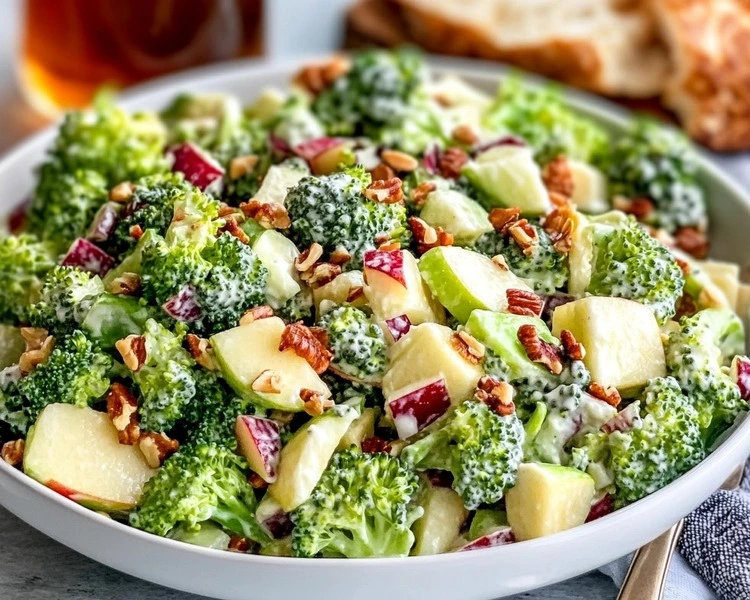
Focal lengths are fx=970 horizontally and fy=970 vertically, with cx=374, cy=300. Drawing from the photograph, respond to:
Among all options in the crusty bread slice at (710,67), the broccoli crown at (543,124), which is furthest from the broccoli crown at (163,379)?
the crusty bread slice at (710,67)

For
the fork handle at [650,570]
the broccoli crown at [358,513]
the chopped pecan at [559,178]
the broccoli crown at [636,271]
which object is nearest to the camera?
the broccoli crown at [358,513]

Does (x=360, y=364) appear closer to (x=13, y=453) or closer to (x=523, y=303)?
(x=523, y=303)

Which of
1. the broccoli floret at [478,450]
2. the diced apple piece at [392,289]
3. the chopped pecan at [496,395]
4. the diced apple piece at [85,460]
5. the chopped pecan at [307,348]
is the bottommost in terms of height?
the diced apple piece at [85,460]

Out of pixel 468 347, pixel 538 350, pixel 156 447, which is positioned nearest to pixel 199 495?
pixel 156 447

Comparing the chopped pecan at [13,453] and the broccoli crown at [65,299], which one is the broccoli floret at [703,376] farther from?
the chopped pecan at [13,453]

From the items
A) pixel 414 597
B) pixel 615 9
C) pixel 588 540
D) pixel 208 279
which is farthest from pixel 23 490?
pixel 615 9

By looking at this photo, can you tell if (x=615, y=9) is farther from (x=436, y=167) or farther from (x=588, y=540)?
(x=588, y=540)

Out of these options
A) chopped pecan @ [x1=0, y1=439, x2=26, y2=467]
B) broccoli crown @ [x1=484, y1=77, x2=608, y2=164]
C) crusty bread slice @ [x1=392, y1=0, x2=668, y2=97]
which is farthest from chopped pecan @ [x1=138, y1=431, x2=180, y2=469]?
crusty bread slice @ [x1=392, y1=0, x2=668, y2=97]
